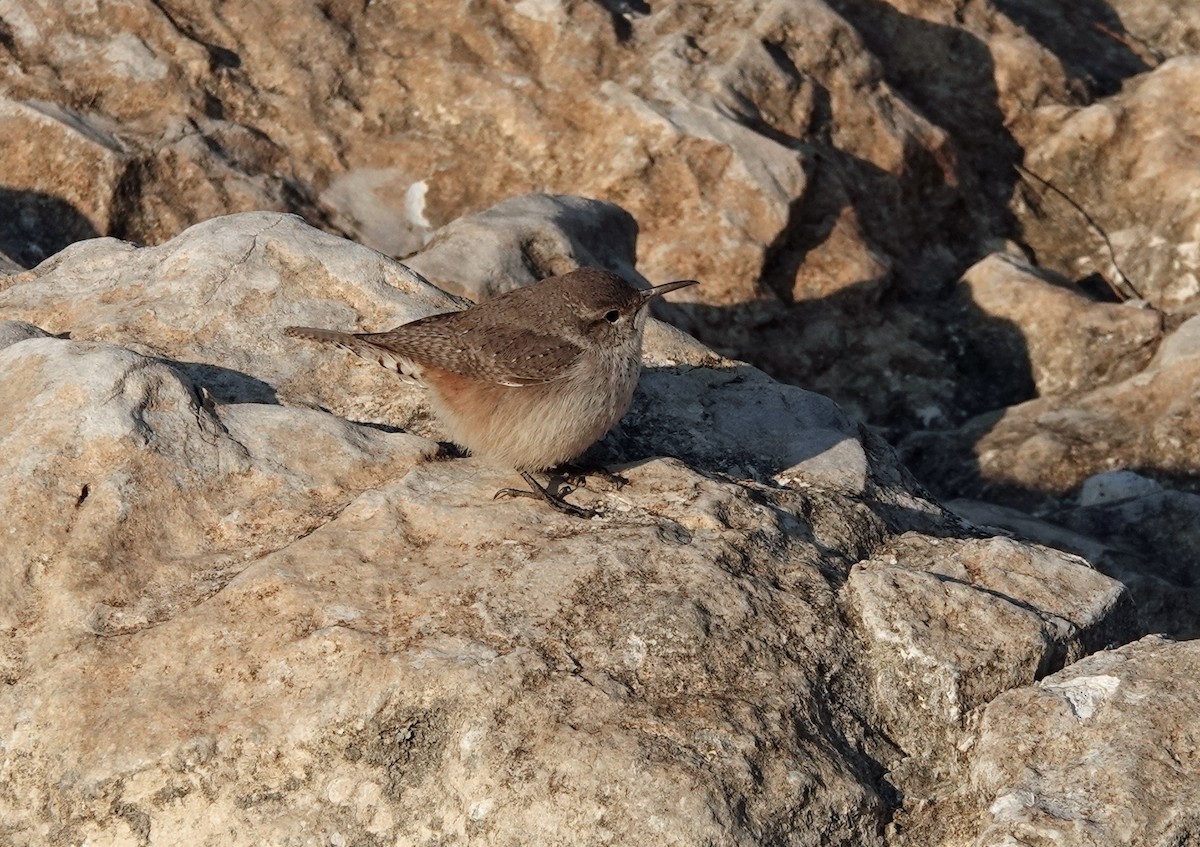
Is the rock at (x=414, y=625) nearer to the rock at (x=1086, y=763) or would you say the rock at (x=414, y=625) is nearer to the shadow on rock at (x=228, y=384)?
the shadow on rock at (x=228, y=384)

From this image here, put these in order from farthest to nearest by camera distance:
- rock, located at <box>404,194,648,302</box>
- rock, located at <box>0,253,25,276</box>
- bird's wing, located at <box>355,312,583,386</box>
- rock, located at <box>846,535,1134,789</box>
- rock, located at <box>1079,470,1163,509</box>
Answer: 1. rock, located at <box>1079,470,1163,509</box>
2. rock, located at <box>404,194,648,302</box>
3. rock, located at <box>0,253,25,276</box>
4. bird's wing, located at <box>355,312,583,386</box>
5. rock, located at <box>846,535,1134,789</box>

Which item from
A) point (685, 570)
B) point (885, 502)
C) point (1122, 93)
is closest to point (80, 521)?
point (685, 570)

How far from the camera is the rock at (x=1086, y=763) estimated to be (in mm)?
3537

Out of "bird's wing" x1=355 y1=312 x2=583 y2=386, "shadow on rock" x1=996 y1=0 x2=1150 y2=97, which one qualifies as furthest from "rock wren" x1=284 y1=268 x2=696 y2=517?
"shadow on rock" x1=996 y1=0 x2=1150 y2=97

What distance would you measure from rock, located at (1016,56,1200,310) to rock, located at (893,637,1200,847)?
22.6 feet

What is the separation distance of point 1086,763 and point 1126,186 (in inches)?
317

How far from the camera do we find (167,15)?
938 cm

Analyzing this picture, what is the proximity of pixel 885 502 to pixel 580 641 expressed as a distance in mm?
2179

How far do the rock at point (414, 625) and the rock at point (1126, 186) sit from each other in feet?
18.7

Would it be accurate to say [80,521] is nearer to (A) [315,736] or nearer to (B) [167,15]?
(A) [315,736]

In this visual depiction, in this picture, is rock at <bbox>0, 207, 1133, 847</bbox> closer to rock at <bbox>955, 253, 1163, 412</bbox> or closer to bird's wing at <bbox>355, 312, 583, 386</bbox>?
bird's wing at <bbox>355, 312, 583, 386</bbox>

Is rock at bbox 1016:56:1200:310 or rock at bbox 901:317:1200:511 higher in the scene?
rock at bbox 1016:56:1200:310

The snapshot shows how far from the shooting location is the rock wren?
512 cm

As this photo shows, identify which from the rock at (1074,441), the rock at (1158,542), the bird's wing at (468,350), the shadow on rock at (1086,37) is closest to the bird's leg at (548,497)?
the bird's wing at (468,350)
